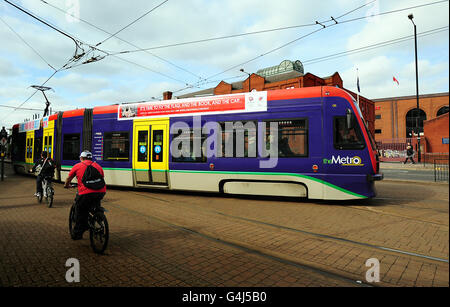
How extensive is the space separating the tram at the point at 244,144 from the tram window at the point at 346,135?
24 mm

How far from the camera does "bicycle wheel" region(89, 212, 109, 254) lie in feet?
13.8

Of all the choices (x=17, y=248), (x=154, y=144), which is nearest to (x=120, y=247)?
(x=17, y=248)

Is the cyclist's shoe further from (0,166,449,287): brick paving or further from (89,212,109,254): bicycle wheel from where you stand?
(89,212,109,254): bicycle wheel

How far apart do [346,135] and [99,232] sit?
20.3 ft

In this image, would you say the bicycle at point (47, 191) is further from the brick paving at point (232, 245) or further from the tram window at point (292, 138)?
the tram window at point (292, 138)

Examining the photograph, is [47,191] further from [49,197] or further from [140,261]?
[140,261]

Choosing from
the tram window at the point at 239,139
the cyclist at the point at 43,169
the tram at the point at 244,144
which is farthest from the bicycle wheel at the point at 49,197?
the tram window at the point at 239,139

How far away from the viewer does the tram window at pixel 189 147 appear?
8.77 metres

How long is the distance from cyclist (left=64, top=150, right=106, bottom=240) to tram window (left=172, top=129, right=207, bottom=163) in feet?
14.6

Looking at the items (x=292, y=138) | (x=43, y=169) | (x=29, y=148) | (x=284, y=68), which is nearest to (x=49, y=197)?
(x=43, y=169)

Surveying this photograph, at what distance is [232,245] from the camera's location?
457cm


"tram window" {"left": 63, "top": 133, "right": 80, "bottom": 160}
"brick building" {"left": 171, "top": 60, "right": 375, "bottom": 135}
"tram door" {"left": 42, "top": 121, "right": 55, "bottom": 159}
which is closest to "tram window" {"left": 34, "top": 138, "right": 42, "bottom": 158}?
"tram door" {"left": 42, "top": 121, "right": 55, "bottom": 159}
